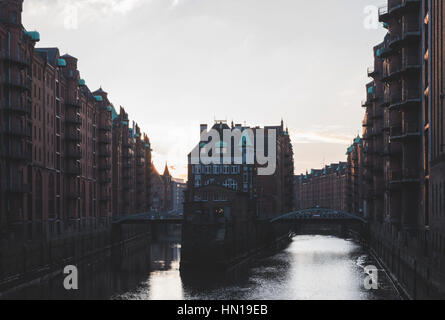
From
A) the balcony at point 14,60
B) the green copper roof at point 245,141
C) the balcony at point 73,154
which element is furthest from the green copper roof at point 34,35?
the green copper roof at point 245,141

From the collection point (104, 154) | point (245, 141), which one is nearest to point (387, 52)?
point (245, 141)

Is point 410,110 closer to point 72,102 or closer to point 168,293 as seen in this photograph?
point 168,293

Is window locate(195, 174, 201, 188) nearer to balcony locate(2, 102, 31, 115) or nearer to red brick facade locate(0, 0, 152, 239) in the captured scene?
red brick facade locate(0, 0, 152, 239)

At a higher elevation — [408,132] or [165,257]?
[408,132]

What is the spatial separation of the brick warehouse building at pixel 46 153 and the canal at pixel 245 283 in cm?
464

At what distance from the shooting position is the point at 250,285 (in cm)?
5334

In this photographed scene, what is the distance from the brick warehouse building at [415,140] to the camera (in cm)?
4525

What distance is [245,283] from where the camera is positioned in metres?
54.7

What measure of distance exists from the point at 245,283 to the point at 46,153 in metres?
26.7

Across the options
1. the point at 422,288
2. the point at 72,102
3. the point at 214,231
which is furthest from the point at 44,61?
the point at 422,288
